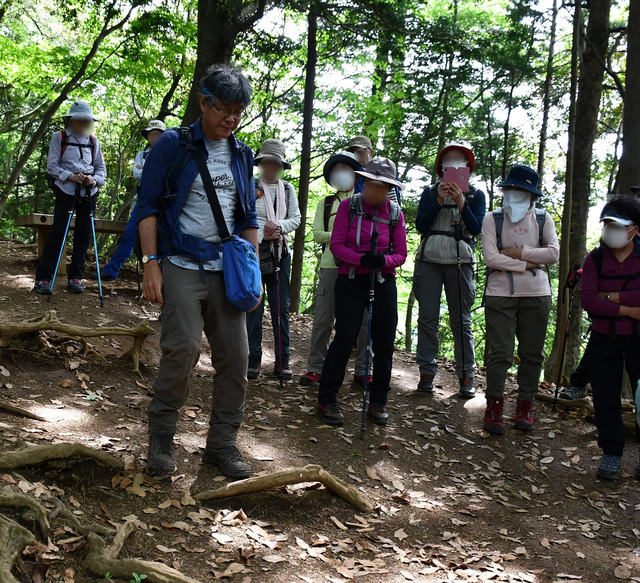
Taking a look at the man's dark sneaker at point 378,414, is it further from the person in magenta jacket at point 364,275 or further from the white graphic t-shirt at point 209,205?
the white graphic t-shirt at point 209,205

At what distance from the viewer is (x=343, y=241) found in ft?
17.8

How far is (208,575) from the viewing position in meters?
3.05

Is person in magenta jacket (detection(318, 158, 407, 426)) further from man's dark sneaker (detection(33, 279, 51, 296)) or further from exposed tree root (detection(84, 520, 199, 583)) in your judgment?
man's dark sneaker (detection(33, 279, 51, 296))

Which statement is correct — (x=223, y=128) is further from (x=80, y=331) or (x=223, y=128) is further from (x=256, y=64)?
(x=256, y=64)

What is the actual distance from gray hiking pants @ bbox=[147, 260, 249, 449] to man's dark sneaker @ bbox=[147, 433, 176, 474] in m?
0.05

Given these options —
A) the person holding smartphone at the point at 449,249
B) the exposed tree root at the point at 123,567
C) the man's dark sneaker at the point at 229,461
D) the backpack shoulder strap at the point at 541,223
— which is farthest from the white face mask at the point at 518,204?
the exposed tree root at the point at 123,567

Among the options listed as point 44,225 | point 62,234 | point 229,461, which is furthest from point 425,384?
point 44,225

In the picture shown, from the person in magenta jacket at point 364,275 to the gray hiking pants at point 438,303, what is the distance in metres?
0.98

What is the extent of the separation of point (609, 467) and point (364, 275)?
2.70 meters

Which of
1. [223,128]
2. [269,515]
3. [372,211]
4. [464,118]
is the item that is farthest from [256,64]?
[269,515]

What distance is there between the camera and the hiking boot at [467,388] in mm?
6602

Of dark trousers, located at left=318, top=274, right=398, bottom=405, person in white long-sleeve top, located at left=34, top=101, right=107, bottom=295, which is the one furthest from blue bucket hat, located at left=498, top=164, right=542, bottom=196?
person in white long-sleeve top, located at left=34, top=101, right=107, bottom=295

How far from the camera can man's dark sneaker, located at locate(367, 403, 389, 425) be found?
18.4 ft

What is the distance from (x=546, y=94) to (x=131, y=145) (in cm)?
1437
